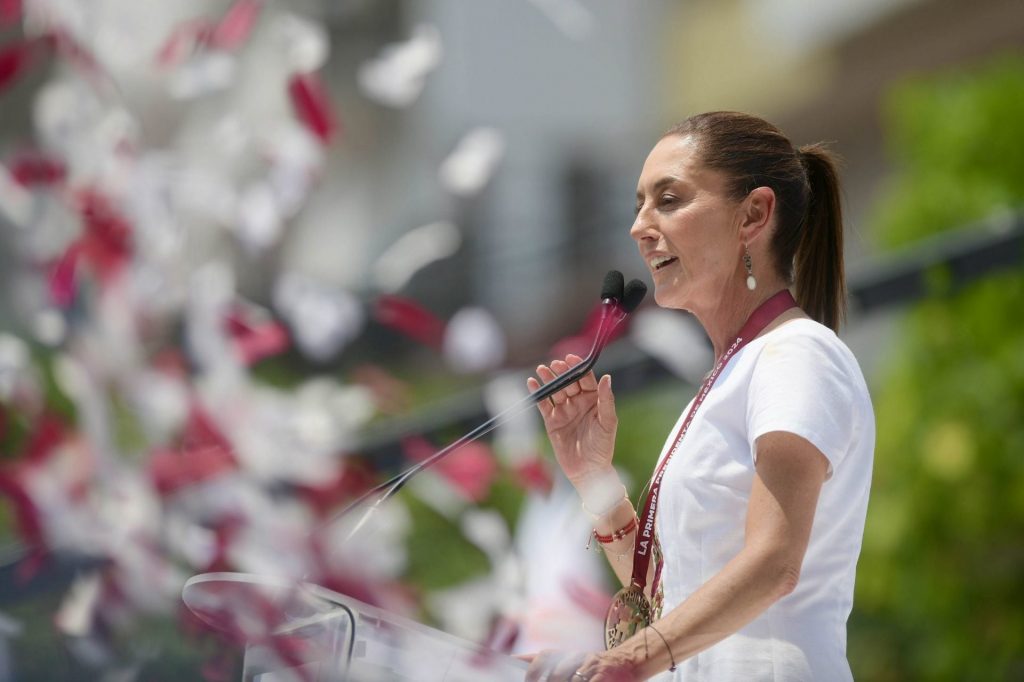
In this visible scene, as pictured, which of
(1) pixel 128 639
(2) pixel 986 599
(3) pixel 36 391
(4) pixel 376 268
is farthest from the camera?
(2) pixel 986 599

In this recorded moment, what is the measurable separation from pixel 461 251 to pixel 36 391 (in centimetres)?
848

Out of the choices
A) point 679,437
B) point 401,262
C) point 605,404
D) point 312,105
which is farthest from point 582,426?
point 401,262

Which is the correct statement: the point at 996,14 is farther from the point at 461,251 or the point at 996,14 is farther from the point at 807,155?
the point at 807,155

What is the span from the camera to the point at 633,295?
4.84ft

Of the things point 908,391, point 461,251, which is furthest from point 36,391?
point 461,251

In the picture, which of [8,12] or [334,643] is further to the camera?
[8,12]

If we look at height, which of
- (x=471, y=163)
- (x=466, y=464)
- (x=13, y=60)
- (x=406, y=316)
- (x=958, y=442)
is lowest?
(x=958, y=442)

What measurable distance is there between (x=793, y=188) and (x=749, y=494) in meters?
0.30

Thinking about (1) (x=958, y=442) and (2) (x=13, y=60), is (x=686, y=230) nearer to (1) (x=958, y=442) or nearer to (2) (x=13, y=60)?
(2) (x=13, y=60)

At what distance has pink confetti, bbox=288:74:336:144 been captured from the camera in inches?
92.7

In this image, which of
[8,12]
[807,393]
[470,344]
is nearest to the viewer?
[807,393]

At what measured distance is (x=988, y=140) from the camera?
7000 mm

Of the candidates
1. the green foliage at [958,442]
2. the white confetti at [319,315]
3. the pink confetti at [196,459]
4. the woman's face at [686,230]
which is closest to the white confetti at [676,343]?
the white confetti at [319,315]

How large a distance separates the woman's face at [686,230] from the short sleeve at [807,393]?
0.32 ft
